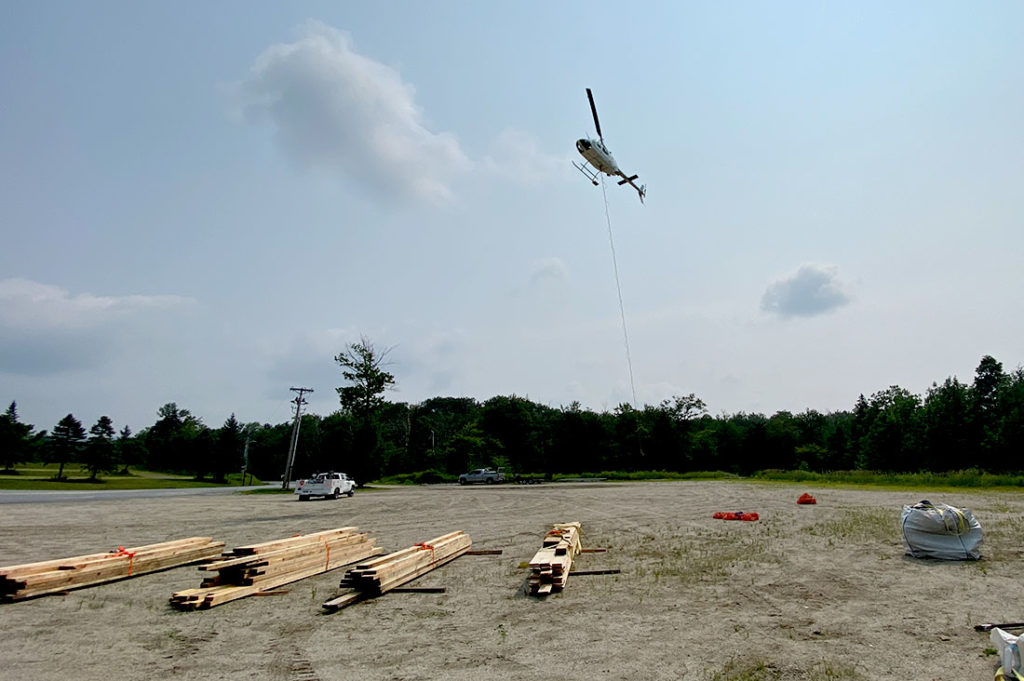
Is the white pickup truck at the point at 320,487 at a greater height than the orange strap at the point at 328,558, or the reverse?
the white pickup truck at the point at 320,487

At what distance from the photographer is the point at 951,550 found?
1140cm

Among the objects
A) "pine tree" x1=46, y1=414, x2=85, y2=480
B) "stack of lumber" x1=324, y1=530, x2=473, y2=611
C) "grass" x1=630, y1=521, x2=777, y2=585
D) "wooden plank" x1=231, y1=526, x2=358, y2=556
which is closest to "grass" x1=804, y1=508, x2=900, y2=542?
"grass" x1=630, y1=521, x2=777, y2=585

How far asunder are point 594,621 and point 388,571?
3762mm

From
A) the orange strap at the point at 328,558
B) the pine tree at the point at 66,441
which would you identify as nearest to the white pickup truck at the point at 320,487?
the orange strap at the point at 328,558

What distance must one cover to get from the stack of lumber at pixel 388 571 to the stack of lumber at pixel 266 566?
1.29 m

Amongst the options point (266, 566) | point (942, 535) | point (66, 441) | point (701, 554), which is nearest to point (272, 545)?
point (266, 566)

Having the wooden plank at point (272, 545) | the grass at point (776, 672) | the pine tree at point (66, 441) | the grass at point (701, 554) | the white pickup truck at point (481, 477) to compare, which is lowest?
the grass at point (776, 672)

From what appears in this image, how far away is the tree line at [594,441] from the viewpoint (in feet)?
177

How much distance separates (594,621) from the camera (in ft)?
25.9

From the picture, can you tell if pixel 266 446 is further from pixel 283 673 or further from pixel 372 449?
pixel 283 673

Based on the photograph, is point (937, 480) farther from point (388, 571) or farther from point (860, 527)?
point (388, 571)

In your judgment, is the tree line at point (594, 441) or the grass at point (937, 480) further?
the tree line at point (594, 441)

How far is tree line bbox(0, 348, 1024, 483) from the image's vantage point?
53812 mm

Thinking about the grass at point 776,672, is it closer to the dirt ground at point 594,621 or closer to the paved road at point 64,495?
the dirt ground at point 594,621
